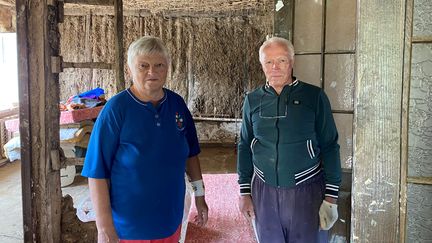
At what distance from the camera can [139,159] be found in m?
1.49

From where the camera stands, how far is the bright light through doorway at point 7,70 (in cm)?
582

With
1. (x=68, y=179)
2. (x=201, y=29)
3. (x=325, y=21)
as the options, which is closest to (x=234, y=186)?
(x=68, y=179)

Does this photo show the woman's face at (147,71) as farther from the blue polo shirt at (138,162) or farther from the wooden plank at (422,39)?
the wooden plank at (422,39)

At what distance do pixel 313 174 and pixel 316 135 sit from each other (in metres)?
0.17

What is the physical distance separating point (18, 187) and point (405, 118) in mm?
4653

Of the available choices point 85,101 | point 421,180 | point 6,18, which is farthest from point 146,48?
point 6,18

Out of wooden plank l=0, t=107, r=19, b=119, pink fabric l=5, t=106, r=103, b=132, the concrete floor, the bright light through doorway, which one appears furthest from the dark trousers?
the bright light through doorway

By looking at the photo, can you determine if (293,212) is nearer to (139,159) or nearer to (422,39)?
(139,159)

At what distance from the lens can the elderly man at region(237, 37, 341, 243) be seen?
1.61 m

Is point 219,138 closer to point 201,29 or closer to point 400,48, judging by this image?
point 201,29

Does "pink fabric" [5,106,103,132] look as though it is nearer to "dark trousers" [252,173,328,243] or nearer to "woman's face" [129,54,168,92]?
"woman's face" [129,54,168,92]

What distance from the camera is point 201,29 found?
20.8 feet

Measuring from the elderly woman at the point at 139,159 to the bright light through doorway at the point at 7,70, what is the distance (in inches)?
197

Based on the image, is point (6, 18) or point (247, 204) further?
point (6, 18)
